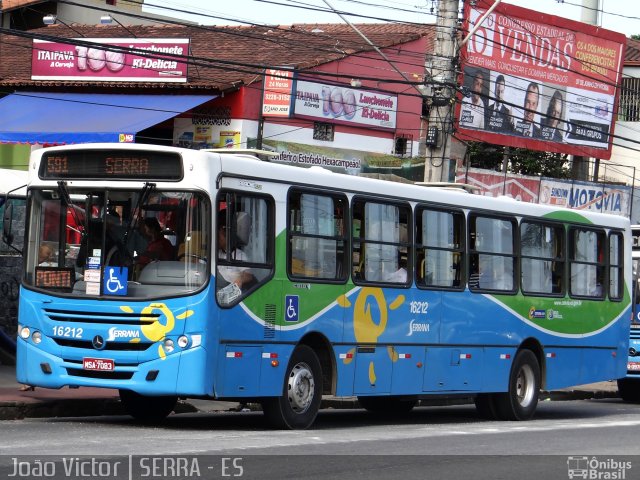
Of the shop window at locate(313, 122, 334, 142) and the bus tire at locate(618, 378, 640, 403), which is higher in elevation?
the shop window at locate(313, 122, 334, 142)

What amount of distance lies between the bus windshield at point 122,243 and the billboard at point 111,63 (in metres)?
17.2

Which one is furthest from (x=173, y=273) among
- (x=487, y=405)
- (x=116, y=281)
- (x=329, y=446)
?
(x=487, y=405)

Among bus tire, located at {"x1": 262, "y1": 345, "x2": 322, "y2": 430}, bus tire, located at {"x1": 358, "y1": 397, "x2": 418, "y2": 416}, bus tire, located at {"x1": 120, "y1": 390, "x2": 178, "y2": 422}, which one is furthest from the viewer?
bus tire, located at {"x1": 358, "y1": 397, "x2": 418, "y2": 416}

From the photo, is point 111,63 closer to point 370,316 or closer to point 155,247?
point 370,316

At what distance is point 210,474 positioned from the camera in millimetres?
9445

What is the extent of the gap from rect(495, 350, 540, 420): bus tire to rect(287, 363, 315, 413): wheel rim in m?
4.33

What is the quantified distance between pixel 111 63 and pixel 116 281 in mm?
20103

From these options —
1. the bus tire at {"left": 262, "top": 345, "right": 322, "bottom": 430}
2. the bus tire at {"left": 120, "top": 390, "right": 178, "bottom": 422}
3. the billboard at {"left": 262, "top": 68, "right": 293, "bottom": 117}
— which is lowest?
the bus tire at {"left": 120, "top": 390, "right": 178, "bottom": 422}

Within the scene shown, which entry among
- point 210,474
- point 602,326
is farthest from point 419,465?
point 602,326

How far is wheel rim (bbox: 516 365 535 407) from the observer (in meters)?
18.0

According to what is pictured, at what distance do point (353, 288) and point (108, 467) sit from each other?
5.62m

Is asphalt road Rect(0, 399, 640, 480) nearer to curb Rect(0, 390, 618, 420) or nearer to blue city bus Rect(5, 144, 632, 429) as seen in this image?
curb Rect(0, 390, 618, 420)

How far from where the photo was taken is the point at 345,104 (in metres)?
33.3

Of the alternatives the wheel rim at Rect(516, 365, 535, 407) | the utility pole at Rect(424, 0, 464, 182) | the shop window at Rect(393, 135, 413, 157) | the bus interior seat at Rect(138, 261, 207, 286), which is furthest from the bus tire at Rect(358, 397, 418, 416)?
the shop window at Rect(393, 135, 413, 157)
